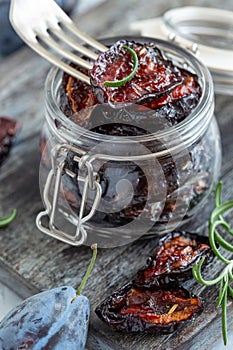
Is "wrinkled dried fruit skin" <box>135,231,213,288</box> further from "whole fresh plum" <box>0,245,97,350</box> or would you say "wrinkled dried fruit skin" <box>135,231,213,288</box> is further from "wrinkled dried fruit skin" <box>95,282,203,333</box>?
"whole fresh plum" <box>0,245,97,350</box>

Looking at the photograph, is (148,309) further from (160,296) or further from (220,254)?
(220,254)

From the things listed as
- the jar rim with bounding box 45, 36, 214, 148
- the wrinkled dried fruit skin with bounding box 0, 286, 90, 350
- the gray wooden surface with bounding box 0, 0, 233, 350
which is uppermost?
the jar rim with bounding box 45, 36, 214, 148

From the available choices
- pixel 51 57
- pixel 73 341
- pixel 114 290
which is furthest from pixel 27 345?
pixel 51 57

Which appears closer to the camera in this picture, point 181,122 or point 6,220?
point 181,122

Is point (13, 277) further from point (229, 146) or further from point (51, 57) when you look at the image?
point (229, 146)

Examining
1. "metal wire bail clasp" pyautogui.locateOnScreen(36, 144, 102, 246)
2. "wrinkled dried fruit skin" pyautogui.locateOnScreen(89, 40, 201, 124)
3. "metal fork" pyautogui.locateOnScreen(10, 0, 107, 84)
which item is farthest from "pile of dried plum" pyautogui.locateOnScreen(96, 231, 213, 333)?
"metal fork" pyautogui.locateOnScreen(10, 0, 107, 84)

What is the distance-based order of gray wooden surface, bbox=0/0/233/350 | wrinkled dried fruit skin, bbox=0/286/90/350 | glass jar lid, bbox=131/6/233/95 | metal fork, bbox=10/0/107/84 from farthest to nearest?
glass jar lid, bbox=131/6/233/95, metal fork, bbox=10/0/107/84, gray wooden surface, bbox=0/0/233/350, wrinkled dried fruit skin, bbox=0/286/90/350

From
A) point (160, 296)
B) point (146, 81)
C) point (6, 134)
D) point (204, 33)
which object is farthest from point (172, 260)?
point (204, 33)
